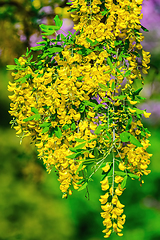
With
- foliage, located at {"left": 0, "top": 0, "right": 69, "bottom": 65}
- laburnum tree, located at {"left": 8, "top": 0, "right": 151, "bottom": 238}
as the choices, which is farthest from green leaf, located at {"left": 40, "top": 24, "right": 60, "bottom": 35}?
foliage, located at {"left": 0, "top": 0, "right": 69, "bottom": 65}

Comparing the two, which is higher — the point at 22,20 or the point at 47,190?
the point at 22,20

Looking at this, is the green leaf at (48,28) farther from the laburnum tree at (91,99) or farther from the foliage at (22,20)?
the foliage at (22,20)

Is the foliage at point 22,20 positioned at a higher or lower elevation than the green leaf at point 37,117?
higher

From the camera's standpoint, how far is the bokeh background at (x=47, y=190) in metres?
1.18

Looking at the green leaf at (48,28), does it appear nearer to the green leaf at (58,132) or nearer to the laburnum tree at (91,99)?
the laburnum tree at (91,99)

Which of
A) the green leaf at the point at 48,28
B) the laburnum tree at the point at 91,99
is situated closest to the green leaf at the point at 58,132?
the laburnum tree at the point at 91,99

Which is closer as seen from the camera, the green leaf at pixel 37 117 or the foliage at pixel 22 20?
the green leaf at pixel 37 117

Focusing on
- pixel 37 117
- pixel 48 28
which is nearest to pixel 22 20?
pixel 48 28

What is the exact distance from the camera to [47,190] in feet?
13.6

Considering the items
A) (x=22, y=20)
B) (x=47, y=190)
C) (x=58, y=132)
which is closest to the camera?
(x=58, y=132)

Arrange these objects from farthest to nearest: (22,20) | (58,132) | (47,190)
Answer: (47,190)
(22,20)
(58,132)

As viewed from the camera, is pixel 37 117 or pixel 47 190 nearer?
pixel 37 117

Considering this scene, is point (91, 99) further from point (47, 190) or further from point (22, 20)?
point (47, 190)

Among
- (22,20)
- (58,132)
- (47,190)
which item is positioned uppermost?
(22,20)
